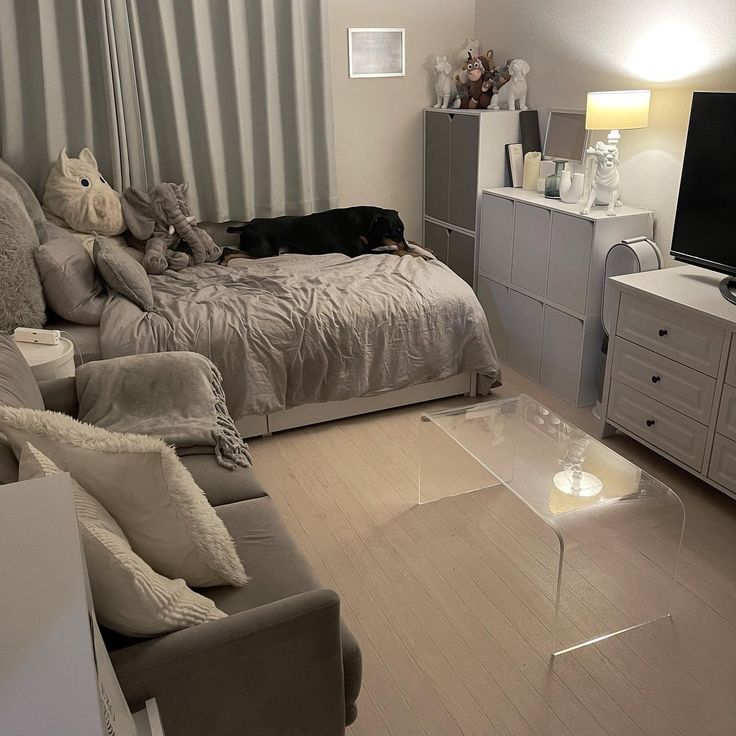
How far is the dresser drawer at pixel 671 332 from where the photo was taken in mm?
2553

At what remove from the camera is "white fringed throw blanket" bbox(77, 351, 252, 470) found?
2.19 meters

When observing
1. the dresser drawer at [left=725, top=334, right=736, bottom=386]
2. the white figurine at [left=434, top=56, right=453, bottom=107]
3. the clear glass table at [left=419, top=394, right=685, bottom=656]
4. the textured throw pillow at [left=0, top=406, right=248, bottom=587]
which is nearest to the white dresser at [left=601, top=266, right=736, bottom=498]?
the dresser drawer at [left=725, top=334, right=736, bottom=386]

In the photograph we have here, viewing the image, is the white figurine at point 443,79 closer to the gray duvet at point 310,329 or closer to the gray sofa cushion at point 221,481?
the gray duvet at point 310,329

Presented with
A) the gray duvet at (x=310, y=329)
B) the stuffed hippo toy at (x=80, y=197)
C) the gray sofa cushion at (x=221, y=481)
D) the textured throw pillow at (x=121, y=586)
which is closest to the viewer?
the textured throw pillow at (x=121, y=586)

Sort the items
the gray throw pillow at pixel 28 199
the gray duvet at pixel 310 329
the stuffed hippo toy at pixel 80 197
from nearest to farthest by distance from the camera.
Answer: the gray duvet at pixel 310 329 → the gray throw pillow at pixel 28 199 → the stuffed hippo toy at pixel 80 197

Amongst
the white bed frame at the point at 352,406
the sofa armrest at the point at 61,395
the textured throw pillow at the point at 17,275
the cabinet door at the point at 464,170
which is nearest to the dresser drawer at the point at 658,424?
the white bed frame at the point at 352,406

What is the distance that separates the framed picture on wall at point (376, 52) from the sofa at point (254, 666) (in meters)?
3.46

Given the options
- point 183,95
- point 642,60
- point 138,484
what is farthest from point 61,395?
point 642,60

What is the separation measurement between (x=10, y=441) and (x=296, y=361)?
1.64 m

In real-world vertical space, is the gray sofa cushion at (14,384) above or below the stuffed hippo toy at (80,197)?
below

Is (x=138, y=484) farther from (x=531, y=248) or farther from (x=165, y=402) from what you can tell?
(x=531, y=248)

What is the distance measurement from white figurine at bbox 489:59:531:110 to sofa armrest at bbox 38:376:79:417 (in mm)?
2870

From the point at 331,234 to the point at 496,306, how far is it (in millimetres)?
1004

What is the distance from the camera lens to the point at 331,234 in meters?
4.09
